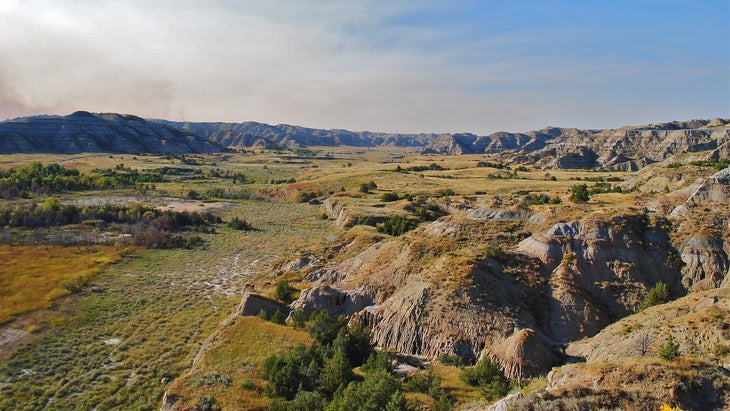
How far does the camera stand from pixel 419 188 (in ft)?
A: 387

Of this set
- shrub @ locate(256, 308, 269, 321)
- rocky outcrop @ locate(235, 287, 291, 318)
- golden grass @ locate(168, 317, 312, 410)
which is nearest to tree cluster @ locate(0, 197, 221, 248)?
rocky outcrop @ locate(235, 287, 291, 318)

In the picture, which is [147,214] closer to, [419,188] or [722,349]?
[419,188]

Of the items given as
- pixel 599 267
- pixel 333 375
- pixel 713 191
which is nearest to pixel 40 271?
pixel 333 375

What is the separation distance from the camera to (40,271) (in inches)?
2094

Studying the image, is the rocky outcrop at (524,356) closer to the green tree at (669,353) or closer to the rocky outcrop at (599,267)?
the rocky outcrop at (599,267)

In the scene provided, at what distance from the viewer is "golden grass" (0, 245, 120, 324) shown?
42.4m

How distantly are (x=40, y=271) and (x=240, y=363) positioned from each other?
133 feet

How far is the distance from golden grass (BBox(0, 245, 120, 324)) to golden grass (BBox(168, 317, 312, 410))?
22608 mm

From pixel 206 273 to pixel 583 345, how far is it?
43.1 m

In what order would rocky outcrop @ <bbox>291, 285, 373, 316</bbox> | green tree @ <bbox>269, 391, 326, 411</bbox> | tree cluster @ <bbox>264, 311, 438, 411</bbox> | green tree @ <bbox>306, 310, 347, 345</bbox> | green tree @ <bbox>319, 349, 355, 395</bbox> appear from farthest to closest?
rocky outcrop @ <bbox>291, 285, 373, 316</bbox> < green tree @ <bbox>306, 310, 347, 345</bbox> < green tree @ <bbox>319, 349, 355, 395</bbox> < green tree @ <bbox>269, 391, 326, 411</bbox> < tree cluster @ <bbox>264, 311, 438, 411</bbox>

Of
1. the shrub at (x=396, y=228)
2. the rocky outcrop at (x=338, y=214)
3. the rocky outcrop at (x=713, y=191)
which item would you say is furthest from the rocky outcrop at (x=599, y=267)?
the rocky outcrop at (x=338, y=214)

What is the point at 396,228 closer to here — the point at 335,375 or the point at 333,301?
the point at 333,301

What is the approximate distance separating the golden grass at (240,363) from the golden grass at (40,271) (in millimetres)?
22608

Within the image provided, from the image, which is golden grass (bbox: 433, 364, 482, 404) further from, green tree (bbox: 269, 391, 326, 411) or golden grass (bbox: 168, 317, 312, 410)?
golden grass (bbox: 168, 317, 312, 410)
